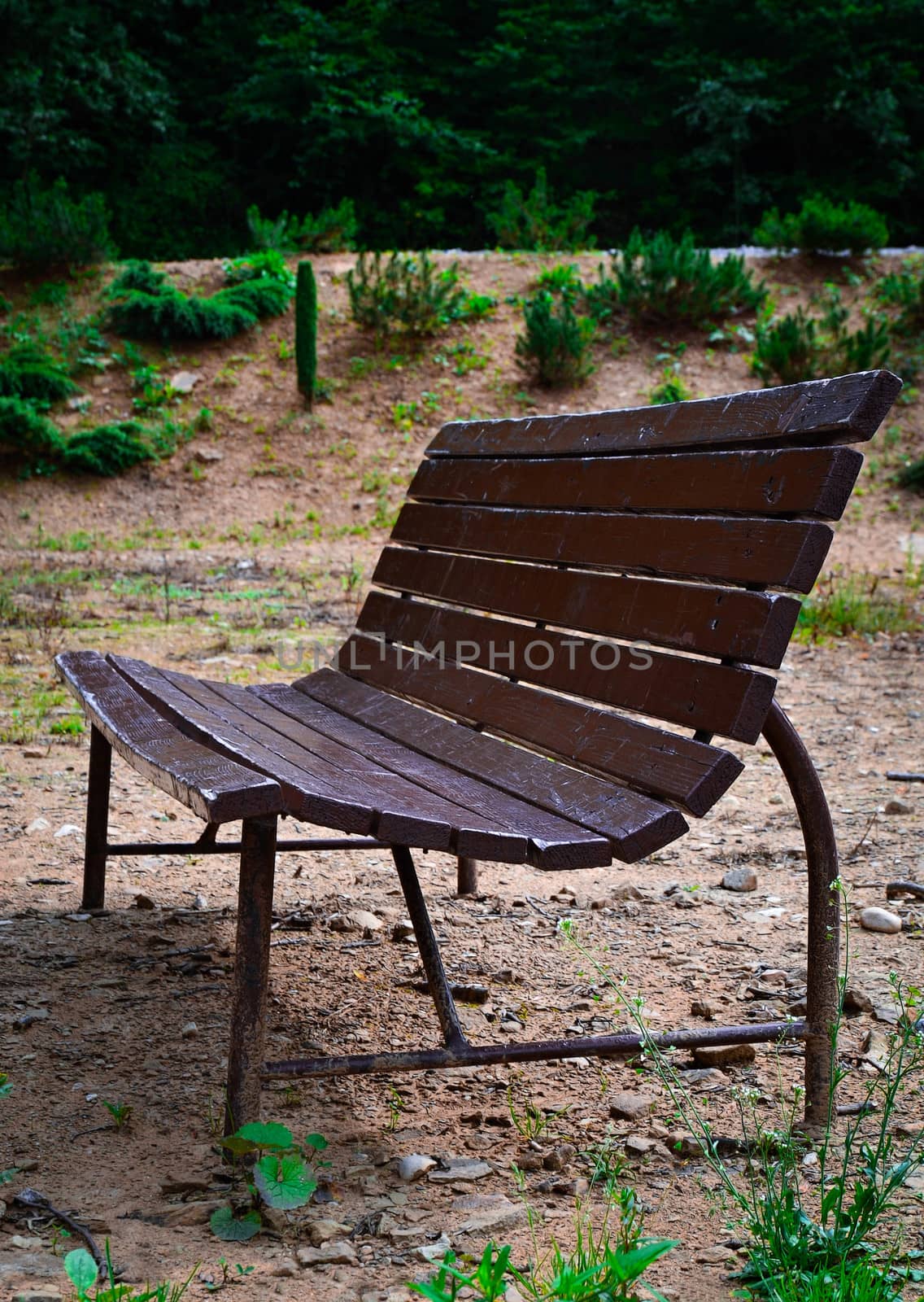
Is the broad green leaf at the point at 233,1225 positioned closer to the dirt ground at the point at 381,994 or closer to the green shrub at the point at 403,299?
the dirt ground at the point at 381,994

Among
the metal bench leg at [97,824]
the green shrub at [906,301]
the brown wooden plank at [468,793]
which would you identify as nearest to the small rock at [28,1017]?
the metal bench leg at [97,824]

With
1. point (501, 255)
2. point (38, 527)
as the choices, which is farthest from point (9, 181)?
point (38, 527)

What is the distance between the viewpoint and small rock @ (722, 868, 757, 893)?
3121mm

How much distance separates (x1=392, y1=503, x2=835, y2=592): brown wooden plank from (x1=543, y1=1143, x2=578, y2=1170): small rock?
3.16ft

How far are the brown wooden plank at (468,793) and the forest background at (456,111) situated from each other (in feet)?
62.2

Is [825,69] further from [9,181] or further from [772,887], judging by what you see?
[772,887]

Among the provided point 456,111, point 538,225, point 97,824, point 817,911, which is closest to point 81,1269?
point 817,911

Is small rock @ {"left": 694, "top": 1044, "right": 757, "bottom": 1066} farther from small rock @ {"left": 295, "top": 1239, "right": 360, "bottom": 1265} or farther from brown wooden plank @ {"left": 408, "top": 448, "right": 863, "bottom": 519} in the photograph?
brown wooden plank @ {"left": 408, "top": 448, "right": 863, "bottom": 519}

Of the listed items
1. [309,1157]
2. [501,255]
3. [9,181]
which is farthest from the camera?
[9,181]

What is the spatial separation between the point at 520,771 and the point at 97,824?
1160mm

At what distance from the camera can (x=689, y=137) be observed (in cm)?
2292

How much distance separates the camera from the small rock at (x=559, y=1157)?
1854 millimetres

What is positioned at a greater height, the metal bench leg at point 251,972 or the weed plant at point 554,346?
the weed plant at point 554,346

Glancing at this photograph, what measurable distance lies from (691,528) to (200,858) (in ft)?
6.41
